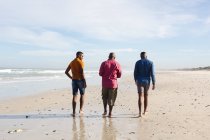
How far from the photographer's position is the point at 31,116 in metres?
11.3

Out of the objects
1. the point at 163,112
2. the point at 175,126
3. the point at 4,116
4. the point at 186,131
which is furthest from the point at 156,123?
the point at 4,116

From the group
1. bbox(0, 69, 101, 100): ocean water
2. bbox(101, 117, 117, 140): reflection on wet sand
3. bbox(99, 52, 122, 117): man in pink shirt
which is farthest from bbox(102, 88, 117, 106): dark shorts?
bbox(0, 69, 101, 100): ocean water

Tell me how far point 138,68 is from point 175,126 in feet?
8.57

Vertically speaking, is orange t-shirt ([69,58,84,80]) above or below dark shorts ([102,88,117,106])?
above

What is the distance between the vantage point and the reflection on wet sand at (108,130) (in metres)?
8.17

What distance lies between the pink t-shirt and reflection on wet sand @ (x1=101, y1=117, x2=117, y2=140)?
1.37 m

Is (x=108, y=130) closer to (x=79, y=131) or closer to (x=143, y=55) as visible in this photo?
(x=79, y=131)

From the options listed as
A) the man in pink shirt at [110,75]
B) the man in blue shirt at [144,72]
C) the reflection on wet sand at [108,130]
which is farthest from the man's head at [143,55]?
the reflection on wet sand at [108,130]

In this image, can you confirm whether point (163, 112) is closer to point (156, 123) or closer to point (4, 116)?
point (156, 123)

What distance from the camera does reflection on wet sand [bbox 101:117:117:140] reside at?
26.8 feet

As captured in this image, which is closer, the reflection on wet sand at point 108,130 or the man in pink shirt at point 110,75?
the reflection on wet sand at point 108,130

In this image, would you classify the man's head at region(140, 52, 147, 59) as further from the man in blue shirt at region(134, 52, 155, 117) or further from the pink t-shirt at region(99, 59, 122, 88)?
the pink t-shirt at region(99, 59, 122, 88)

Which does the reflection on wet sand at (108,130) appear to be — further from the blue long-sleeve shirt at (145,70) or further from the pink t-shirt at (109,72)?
the blue long-sleeve shirt at (145,70)

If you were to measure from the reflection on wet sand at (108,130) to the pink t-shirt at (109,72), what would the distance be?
1368mm
